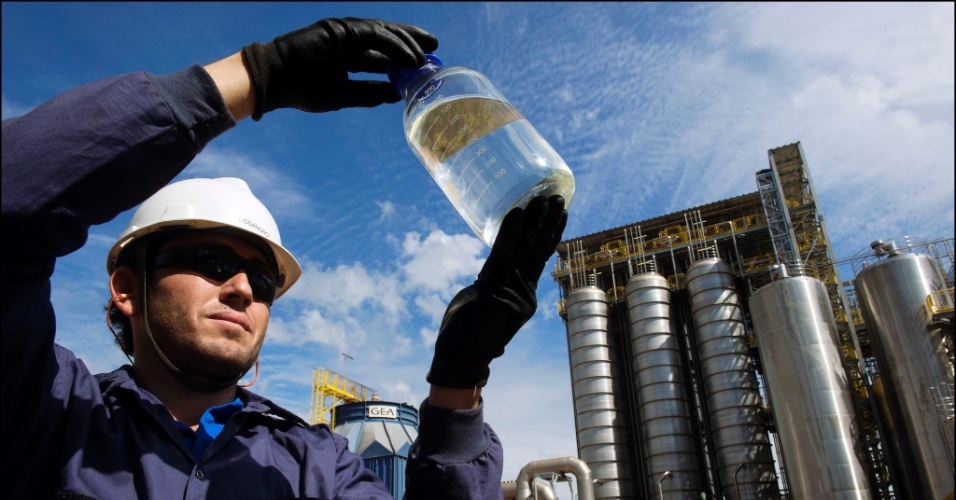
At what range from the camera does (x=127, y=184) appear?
1250 mm

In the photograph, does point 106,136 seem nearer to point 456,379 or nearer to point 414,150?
point 456,379

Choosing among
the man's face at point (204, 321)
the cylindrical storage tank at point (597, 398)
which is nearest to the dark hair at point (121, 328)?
the man's face at point (204, 321)

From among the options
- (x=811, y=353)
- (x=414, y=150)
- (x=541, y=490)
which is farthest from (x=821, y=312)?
(x=414, y=150)

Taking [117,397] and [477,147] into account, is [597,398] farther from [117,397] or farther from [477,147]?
[117,397]

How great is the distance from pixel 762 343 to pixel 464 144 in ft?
53.0

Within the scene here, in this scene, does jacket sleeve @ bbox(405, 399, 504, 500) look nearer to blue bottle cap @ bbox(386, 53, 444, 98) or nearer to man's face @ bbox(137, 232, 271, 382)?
man's face @ bbox(137, 232, 271, 382)

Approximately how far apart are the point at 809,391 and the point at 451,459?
50.7 feet

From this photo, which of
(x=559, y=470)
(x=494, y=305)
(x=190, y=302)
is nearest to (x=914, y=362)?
(x=559, y=470)

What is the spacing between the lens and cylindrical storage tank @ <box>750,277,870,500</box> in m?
14.0

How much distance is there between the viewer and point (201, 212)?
256 cm

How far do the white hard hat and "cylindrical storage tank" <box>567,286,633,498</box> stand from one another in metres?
18.0

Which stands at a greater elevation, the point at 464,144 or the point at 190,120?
the point at 464,144

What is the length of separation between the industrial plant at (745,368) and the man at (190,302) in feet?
41.7

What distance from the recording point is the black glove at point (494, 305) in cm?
215
